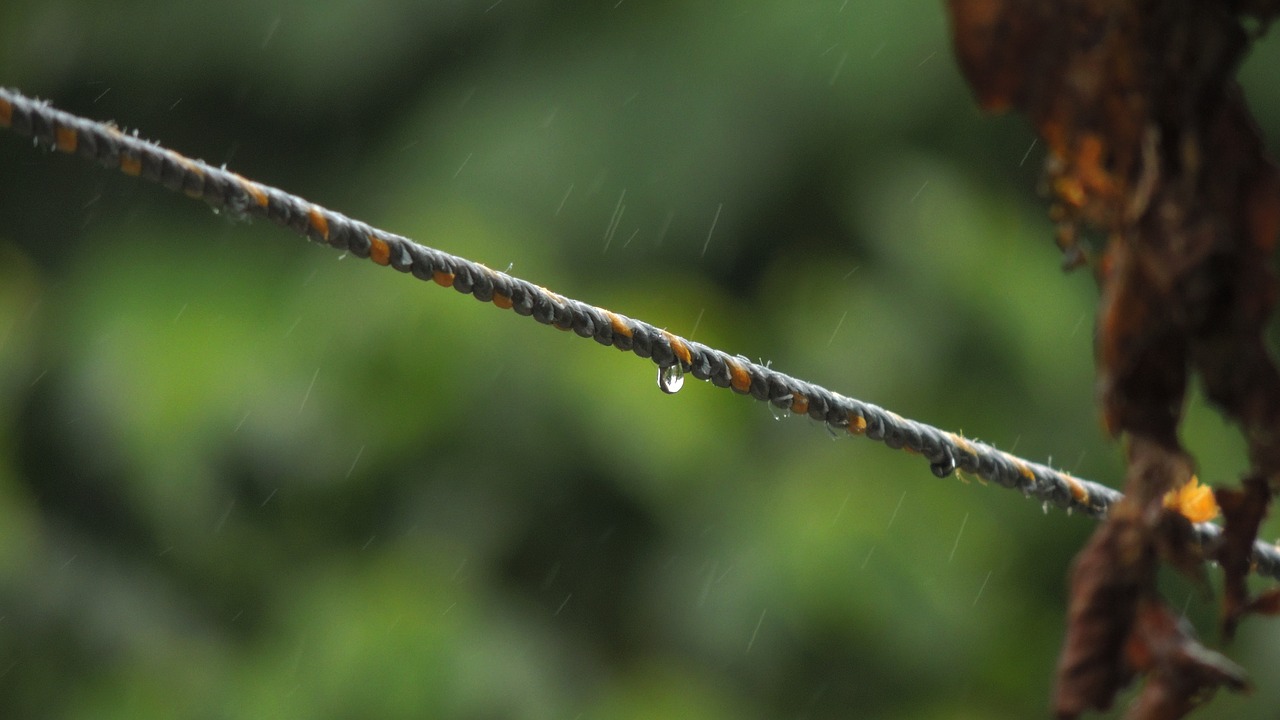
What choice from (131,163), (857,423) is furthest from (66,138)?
(857,423)

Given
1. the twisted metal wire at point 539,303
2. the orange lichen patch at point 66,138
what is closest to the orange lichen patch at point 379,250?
the twisted metal wire at point 539,303

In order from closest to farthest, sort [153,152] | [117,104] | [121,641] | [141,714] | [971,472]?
[153,152] → [971,472] → [141,714] → [121,641] → [117,104]

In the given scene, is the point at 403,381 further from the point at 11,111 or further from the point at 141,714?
the point at 11,111

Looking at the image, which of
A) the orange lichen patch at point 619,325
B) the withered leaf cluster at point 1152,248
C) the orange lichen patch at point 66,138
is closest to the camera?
the withered leaf cluster at point 1152,248

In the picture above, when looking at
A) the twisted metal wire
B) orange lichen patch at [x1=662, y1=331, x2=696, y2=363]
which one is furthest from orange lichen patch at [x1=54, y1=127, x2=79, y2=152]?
orange lichen patch at [x1=662, y1=331, x2=696, y2=363]

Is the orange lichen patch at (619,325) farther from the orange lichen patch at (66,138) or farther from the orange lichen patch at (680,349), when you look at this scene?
the orange lichen patch at (66,138)

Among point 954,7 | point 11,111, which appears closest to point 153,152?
point 11,111
